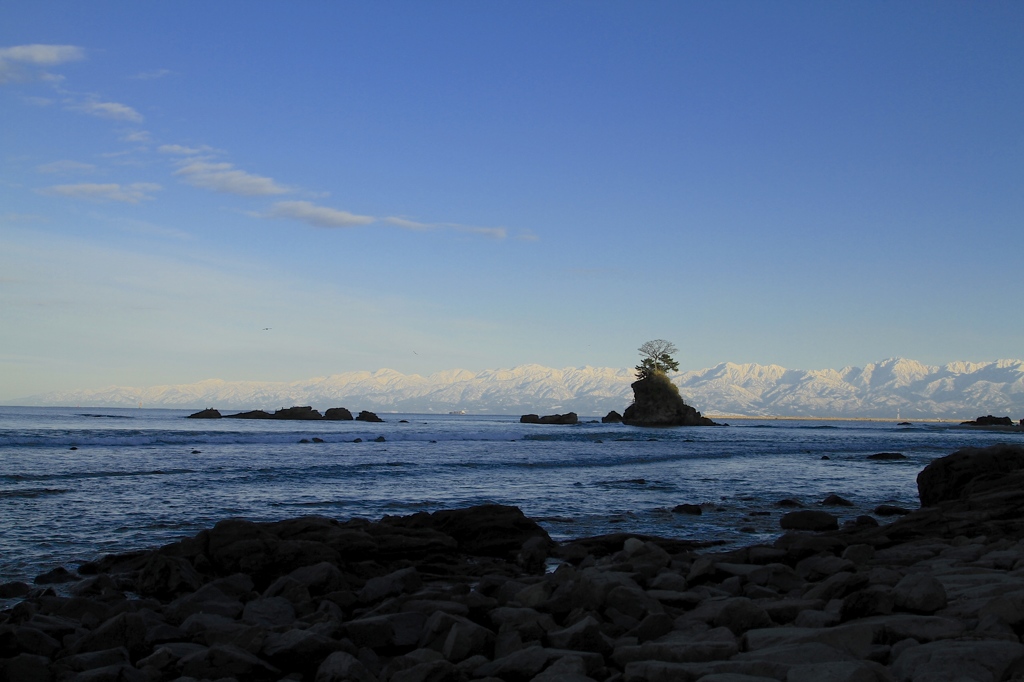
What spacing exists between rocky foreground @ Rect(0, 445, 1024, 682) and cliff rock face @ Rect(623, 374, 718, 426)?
307ft

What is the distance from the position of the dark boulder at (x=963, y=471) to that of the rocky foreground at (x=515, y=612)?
7.10 meters

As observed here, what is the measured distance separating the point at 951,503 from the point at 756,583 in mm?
9963

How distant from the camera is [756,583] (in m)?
9.26

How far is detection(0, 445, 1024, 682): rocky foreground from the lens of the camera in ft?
18.6

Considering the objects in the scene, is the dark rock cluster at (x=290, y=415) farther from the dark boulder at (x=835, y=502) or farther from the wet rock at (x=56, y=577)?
the wet rock at (x=56, y=577)

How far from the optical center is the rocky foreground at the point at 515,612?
5660 millimetres

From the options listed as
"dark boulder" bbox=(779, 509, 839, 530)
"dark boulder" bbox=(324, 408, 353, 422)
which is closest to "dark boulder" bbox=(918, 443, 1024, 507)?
"dark boulder" bbox=(779, 509, 839, 530)

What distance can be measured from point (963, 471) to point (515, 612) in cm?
1642

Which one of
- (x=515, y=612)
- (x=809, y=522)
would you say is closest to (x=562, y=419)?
(x=809, y=522)

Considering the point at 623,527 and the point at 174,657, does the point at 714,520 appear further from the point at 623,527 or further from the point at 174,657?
the point at 174,657

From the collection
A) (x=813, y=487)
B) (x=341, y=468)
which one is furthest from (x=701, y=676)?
(x=341, y=468)

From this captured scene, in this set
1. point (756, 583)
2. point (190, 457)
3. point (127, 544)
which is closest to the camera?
point (756, 583)

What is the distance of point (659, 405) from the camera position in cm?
10500

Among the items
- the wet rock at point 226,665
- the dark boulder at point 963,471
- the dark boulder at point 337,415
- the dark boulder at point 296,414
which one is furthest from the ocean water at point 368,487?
the dark boulder at point 337,415
